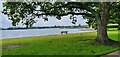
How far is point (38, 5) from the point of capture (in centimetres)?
1997

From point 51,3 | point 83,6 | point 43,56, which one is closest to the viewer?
point 43,56

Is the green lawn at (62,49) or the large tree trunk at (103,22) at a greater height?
the large tree trunk at (103,22)

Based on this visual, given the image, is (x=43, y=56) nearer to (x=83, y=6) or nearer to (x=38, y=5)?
(x=38, y=5)

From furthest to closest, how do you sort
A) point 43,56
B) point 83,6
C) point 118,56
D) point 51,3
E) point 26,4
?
point 83,6, point 51,3, point 26,4, point 43,56, point 118,56

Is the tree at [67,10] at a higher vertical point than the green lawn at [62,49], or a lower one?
higher

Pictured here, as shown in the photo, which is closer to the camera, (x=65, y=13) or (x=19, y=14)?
(x=19, y=14)

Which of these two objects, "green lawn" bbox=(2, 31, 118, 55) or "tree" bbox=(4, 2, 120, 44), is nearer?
"green lawn" bbox=(2, 31, 118, 55)

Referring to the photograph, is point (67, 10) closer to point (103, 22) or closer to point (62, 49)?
point (103, 22)

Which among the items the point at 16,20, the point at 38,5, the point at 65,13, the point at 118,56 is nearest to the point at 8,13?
the point at 16,20

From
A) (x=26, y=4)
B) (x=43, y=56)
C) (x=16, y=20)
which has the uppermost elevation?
(x=26, y=4)

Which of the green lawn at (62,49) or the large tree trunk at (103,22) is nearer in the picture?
the green lawn at (62,49)

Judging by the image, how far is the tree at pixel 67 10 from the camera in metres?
19.5

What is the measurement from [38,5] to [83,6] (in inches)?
166

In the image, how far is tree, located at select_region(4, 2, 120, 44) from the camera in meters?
19.5
